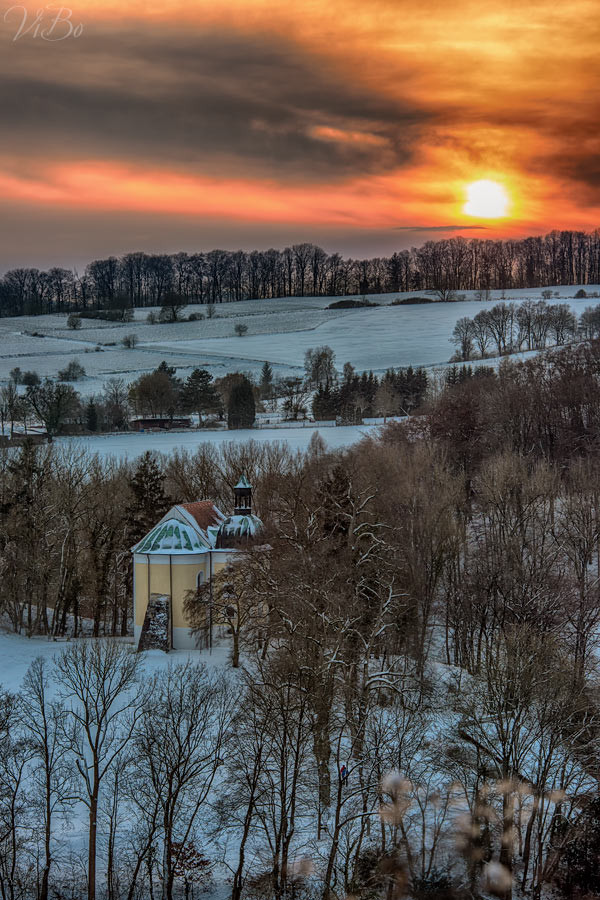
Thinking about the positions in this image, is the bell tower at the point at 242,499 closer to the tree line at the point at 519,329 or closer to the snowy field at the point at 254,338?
the snowy field at the point at 254,338

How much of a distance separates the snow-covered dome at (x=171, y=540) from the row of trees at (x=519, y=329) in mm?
80736

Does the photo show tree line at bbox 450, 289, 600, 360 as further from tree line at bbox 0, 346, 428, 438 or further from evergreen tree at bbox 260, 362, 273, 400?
evergreen tree at bbox 260, 362, 273, 400

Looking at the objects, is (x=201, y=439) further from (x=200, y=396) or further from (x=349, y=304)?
(x=349, y=304)

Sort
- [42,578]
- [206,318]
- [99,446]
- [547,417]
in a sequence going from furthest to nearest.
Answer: [206,318]
[99,446]
[547,417]
[42,578]

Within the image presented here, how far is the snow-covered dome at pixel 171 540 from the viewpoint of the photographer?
143ft

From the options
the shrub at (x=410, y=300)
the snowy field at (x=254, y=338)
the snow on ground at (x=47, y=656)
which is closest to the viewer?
the snow on ground at (x=47, y=656)

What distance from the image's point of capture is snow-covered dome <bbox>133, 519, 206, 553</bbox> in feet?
143

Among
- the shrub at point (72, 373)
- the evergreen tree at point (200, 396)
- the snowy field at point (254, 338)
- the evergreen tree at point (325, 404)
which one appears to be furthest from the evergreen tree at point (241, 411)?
the shrub at point (72, 373)

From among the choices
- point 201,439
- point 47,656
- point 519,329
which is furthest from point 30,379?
point 47,656

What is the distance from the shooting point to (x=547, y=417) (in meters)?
69.1

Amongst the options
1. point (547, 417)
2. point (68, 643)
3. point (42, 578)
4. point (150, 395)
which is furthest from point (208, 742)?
point (150, 395)

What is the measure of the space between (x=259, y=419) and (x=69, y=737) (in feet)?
208

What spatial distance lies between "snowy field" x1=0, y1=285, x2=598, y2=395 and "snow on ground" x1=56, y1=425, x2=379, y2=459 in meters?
36.0

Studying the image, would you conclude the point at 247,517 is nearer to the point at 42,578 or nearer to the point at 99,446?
the point at 42,578
